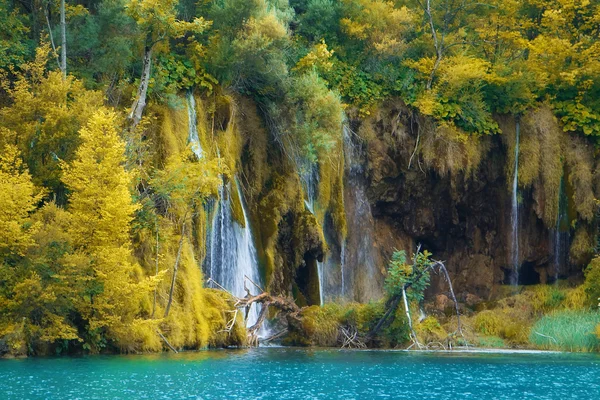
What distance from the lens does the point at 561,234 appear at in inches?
1554

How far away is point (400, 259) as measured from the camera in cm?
2980

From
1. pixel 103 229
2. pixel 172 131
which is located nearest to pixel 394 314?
pixel 172 131

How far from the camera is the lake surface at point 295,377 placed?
764 inches

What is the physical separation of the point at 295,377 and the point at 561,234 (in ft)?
66.5

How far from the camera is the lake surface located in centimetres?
1941

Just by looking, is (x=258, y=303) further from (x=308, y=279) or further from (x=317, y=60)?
(x=317, y=60)

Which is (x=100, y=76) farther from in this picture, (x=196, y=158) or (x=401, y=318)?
(x=401, y=318)

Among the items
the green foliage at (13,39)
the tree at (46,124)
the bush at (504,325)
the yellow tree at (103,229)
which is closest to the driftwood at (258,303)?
the yellow tree at (103,229)

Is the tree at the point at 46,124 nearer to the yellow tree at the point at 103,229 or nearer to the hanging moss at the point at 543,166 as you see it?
the yellow tree at the point at 103,229

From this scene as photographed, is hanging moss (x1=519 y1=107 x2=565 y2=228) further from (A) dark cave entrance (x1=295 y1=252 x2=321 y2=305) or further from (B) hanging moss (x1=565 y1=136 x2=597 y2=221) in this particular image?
(A) dark cave entrance (x1=295 y1=252 x2=321 y2=305)

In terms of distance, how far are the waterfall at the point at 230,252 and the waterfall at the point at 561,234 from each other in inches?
512

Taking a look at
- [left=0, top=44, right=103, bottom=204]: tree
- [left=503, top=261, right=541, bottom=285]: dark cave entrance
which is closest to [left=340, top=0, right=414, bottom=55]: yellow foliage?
[left=503, top=261, right=541, bottom=285]: dark cave entrance

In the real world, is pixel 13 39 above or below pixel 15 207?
above

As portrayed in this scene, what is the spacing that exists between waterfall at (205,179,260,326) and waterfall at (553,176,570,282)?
13.0 metres
